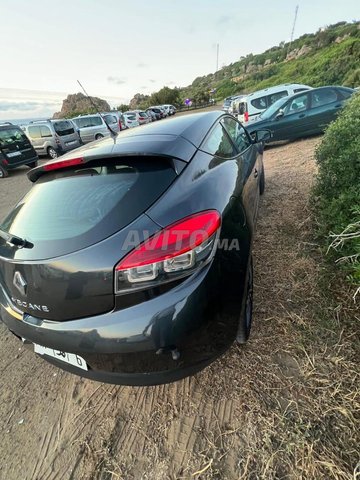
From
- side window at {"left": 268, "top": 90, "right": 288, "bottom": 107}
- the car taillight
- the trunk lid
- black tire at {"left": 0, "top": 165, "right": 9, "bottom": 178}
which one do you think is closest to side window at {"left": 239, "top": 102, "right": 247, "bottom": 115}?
side window at {"left": 268, "top": 90, "right": 288, "bottom": 107}

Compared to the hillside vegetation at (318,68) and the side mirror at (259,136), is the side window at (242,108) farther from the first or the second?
the hillside vegetation at (318,68)

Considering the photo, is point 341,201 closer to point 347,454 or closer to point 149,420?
point 347,454

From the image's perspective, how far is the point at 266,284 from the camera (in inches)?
98.8

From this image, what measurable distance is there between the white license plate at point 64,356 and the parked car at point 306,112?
7.57 meters

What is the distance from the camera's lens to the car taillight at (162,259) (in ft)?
4.05

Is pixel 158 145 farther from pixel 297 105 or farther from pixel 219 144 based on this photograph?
pixel 297 105

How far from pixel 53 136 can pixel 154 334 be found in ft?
43.3

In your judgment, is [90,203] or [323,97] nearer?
[90,203]

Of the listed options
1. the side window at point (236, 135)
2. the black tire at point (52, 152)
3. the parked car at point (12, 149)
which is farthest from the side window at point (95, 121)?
the side window at point (236, 135)

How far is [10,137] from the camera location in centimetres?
977

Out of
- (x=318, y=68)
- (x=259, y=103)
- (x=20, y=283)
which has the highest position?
(x=20, y=283)

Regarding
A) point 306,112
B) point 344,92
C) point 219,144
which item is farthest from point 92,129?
point 219,144

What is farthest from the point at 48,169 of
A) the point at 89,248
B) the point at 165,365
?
the point at 165,365

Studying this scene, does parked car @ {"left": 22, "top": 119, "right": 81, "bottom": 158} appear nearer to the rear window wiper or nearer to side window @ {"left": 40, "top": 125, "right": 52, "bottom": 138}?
side window @ {"left": 40, "top": 125, "right": 52, "bottom": 138}
